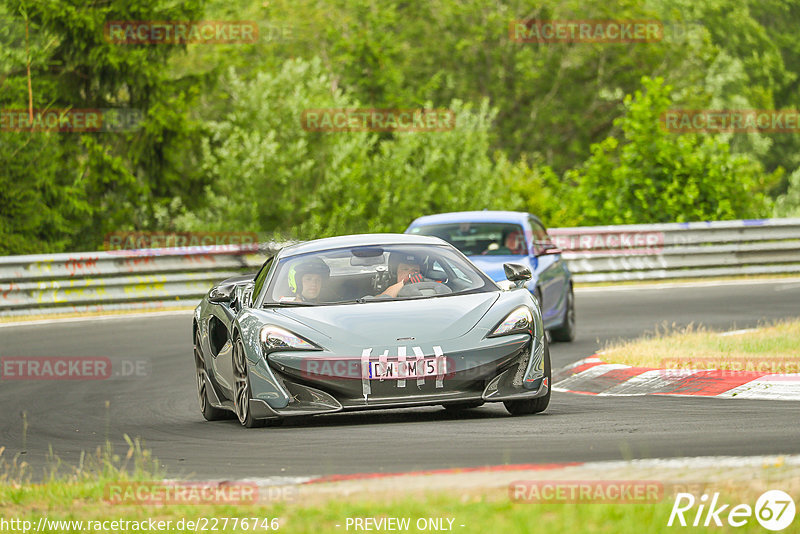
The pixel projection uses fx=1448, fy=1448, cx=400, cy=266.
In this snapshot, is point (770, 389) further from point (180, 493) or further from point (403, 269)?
point (180, 493)

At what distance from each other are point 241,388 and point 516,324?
1.88m

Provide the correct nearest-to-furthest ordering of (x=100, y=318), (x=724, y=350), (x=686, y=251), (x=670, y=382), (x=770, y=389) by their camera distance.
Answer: (x=770, y=389), (x=670, y=382), (x=724, y=350), (x=100, y=318), (x=686, y=251)

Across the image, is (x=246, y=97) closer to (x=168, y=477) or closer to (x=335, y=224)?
(x=335, y=224)

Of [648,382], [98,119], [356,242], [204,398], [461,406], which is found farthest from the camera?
[98,119]

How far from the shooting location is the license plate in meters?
9.00

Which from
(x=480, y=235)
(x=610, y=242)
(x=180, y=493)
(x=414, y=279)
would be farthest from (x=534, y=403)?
(x=610, y=242)

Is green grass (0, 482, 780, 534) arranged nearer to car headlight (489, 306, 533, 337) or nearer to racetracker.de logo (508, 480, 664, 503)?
racetracker.de logo (508, 480, 664, 503)

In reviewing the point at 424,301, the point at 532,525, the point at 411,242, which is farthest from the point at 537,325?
the point at 532,525

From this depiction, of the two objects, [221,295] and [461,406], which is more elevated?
[221,295]

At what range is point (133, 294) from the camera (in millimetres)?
22547

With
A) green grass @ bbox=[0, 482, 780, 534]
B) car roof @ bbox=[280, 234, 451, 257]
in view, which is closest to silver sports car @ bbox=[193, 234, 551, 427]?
car roof @ bbox=[280, 234, 451, 257]

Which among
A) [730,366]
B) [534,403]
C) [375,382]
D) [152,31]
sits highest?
[152,31]

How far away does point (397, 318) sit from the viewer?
9.33 metres

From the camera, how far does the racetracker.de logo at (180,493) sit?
6.11 metres
